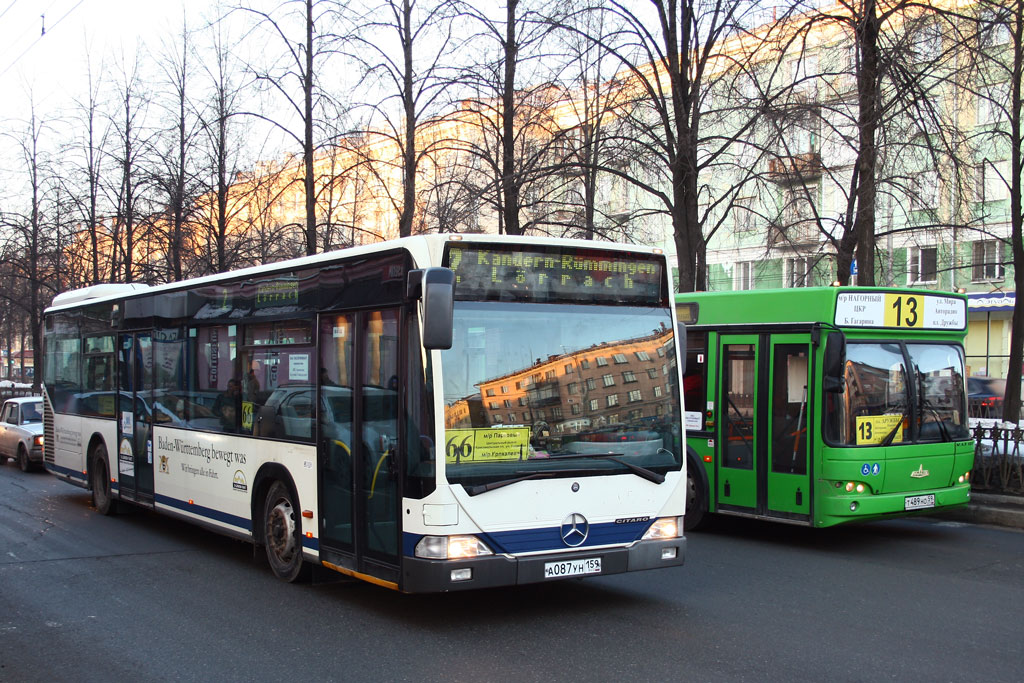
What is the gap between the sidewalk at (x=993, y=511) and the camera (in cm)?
1198

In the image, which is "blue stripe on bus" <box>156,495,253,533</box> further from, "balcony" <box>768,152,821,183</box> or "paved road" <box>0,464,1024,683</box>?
"balcony" <box>768,152,821,183</box>

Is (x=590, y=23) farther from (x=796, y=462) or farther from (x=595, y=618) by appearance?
(x=595, y=618)

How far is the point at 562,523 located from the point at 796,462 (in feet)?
14.4

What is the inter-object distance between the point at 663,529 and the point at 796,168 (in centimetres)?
964

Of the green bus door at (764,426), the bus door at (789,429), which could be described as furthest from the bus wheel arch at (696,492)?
the bus door at (789,429)

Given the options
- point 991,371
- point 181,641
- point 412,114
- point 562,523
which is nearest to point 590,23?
point 412,114

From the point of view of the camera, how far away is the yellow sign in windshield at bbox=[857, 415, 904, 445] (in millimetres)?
10188

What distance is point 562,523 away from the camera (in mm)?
7016

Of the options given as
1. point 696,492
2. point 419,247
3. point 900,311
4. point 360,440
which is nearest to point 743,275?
point 696,492

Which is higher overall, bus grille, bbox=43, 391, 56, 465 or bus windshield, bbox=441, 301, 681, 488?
bus windshield, bbox=441, 301, 681, 488

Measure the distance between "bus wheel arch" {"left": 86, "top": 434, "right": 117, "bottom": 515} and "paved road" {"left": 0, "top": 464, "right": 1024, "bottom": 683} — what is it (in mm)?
2047

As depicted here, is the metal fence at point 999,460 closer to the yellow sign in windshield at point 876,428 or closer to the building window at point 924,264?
the yellow sign in windshield at point 876,428

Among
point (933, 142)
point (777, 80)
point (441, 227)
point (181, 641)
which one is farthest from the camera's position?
point (777, 80)

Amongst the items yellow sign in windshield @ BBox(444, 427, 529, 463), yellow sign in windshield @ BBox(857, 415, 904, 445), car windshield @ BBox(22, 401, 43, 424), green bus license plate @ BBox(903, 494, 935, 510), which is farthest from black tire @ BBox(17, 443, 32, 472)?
green bus license plate @ BBox(903, 494, 935, 510)
